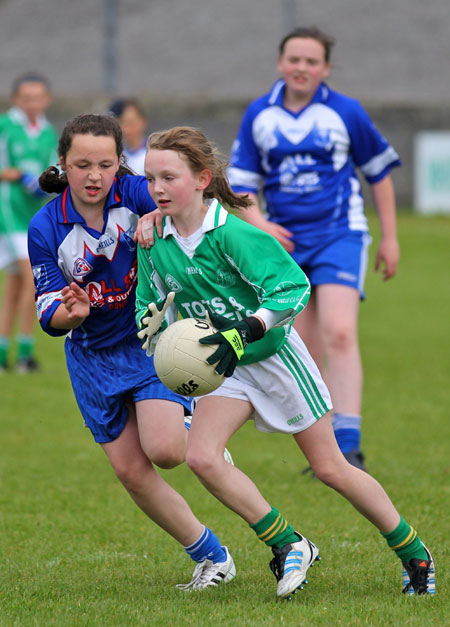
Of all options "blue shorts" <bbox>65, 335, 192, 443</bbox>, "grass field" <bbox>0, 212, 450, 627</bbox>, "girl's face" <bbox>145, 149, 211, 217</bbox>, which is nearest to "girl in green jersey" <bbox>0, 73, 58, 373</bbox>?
"grass field" <bbox>0, 212, 450, 627</bbox>

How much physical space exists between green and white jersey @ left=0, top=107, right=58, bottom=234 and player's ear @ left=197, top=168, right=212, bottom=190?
20.9 ft

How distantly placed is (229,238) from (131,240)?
1.77 feet

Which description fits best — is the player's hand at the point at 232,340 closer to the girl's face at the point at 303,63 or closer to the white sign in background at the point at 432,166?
the girl's face at the point at 303,63

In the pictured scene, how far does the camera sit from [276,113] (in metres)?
6.36

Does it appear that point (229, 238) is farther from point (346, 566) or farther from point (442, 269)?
point (442, 269)

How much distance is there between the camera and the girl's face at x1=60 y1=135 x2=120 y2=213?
4117 mm

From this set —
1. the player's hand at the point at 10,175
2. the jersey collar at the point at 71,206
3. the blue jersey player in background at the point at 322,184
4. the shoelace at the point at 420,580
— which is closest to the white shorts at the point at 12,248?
the player's hand at the point at 10,175

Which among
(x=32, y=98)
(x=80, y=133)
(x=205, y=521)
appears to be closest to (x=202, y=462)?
(x=80, y=133)

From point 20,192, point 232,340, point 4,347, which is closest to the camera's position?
point 232,340

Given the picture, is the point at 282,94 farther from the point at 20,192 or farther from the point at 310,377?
the point at 20,192

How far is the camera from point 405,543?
13.4ft

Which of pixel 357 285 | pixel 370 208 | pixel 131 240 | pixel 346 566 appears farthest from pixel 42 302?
pixel 370 208

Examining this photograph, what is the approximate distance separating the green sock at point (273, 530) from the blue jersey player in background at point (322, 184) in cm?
207

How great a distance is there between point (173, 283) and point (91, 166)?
0.57 m
